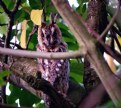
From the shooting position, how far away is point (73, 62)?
1.54 meters

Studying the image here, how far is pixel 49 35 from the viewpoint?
1326 mm

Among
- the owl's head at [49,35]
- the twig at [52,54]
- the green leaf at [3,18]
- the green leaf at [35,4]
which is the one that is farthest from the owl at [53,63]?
the twig at [52,54]

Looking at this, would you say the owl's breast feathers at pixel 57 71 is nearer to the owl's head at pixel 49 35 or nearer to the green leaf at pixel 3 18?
the owl's head at pixel 49 35

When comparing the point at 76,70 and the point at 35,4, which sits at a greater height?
the point at 35,4

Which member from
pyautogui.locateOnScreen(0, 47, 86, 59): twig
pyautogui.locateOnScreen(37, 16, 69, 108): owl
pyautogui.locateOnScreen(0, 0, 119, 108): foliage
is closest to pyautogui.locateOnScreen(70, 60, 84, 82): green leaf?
pyautogui.locateOnScreen(0, 0, 119, 108): foliage

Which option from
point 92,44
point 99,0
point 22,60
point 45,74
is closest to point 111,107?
point 92,44

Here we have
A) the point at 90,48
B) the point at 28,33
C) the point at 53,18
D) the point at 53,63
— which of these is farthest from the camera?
the point at 28,33

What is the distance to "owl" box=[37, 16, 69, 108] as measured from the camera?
126 centimetres

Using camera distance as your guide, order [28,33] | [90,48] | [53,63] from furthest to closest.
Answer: [28,33] → [53,63] → [90,48]

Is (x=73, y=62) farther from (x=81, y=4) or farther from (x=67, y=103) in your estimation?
(x=67, y=103)

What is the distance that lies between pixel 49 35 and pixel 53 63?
4.7 inches

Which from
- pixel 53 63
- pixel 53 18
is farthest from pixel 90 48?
pixel 53 18

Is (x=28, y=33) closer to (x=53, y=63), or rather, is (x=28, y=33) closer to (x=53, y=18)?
(x=53, y=18)

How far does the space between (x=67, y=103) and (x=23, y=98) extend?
1.28 feet
